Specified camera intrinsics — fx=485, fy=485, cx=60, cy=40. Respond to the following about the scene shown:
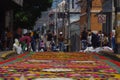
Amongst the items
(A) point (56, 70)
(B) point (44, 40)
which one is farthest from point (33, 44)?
(A) point (56, 70)

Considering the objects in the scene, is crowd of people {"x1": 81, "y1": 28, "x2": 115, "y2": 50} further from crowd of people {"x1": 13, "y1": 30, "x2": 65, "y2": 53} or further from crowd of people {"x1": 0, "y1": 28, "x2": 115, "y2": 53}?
crowd of people {"x1": 13, "y1": 30, "x2": 65, "y2": 53}

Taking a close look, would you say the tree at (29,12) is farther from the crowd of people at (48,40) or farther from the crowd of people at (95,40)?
the crowd of people at (95,40)

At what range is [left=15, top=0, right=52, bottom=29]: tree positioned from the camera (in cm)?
4465

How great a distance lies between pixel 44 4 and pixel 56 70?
3327cm

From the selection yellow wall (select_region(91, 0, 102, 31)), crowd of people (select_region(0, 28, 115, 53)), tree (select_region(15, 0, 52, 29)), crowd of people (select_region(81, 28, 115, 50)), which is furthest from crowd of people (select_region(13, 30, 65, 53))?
yellow wall (select_region(91, 0, 102, 31))

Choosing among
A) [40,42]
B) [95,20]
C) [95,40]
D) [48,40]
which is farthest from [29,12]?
[95,40]

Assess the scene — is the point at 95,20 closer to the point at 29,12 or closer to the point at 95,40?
the point at 29,12

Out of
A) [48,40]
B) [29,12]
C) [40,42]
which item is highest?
[29,12]

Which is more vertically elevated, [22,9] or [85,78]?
[22,9]

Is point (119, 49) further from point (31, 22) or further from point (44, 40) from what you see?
point (31, 22)

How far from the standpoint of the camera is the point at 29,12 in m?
45.7

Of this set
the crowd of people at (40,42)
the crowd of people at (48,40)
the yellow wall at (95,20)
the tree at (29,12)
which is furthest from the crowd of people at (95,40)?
the yellow wall at (95,20)

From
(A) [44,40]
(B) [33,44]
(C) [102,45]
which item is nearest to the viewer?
(C) [102,45]

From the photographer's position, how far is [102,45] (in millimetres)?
32969
